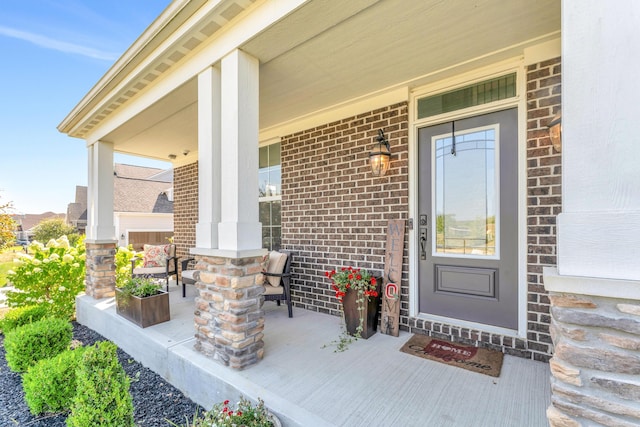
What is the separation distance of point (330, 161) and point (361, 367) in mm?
2451

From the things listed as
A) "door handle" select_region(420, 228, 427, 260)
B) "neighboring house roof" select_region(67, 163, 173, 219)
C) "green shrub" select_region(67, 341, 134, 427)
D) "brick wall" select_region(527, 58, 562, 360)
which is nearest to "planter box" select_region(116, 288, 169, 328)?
"green shrub" select_region(67, 341, 134, 427)

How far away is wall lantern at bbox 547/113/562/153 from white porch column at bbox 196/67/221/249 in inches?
110

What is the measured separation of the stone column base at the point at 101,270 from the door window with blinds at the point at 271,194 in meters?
2.43

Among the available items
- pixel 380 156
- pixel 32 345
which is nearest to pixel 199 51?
pixel 380 156

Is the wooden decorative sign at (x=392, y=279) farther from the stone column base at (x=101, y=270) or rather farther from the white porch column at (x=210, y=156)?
the stone column base at (x=101, y=270)

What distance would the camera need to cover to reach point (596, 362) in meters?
1.05

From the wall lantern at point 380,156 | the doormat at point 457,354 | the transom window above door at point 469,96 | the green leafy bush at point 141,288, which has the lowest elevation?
the doormat at point 457,354

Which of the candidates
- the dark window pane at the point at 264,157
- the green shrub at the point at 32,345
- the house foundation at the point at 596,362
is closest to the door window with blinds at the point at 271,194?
the dark window pane at the point at 264,157

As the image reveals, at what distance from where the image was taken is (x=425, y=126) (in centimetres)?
306

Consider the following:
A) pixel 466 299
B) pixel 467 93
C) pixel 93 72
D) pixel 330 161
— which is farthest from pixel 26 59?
pixel 466 299

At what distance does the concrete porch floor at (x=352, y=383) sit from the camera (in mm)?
1759

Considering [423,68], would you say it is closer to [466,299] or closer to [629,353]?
[466,299]

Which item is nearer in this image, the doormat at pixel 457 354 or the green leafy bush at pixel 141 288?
the doormat at pixel 457 354

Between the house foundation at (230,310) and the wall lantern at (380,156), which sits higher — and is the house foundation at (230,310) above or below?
below
